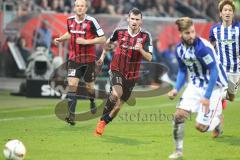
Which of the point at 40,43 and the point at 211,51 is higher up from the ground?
the point at 211,51

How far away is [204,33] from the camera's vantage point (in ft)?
88.3

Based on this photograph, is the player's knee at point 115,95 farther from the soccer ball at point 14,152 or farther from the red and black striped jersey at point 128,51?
the soccer ball at point 14,152

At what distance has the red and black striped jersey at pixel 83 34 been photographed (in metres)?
14.4

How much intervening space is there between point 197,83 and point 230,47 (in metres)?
3.47

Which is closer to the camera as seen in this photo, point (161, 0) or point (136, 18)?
point (136, 18)

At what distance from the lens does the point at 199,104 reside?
10.4 meters

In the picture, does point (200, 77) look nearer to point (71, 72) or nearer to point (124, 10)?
point (71, 72)

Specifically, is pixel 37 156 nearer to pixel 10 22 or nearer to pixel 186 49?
pixel 186 49

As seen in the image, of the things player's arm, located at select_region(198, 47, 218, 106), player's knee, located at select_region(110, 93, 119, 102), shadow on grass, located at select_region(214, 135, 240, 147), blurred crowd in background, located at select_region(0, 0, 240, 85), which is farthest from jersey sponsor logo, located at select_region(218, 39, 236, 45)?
blurred crowd in background, located at select_region(0, 0, 240, 85)

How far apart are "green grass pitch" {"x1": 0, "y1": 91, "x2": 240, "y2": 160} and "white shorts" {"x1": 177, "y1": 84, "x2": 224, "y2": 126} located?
0.74 meters

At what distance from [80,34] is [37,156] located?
14.0ft

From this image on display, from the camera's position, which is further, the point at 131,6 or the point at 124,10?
the point at 131,6

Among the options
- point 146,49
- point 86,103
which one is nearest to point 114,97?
point 146,49

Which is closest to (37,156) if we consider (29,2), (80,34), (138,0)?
(80,34)
